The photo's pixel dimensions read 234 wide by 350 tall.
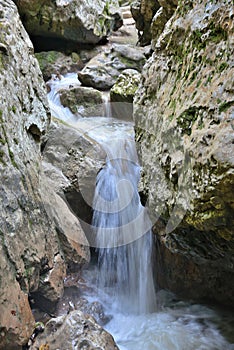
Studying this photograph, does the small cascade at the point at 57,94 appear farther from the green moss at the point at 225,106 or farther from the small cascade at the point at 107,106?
the green moss at the point at 225,106

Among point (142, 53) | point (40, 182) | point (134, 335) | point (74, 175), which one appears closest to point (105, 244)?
point (74, 175)

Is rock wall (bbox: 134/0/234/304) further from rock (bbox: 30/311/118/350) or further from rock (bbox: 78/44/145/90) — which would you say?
rock (bbox: 78/44/145/90)

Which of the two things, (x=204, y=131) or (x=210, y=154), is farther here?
(x=204, y=131)

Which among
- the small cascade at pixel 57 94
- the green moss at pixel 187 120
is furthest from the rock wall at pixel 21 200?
the small cascade at pixel 57 94

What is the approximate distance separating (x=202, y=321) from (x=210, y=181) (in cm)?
261

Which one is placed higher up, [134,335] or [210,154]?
[210,154]

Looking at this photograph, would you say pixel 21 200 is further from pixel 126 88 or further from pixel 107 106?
pixel 107 106

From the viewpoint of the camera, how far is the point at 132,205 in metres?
5.26

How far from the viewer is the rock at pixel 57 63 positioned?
10.0 meters

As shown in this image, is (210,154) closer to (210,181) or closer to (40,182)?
(210,181)

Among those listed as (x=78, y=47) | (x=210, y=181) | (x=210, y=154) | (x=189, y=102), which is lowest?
(x=210, y=181)

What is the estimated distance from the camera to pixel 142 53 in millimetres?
10039

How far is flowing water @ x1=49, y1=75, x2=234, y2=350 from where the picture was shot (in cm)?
374

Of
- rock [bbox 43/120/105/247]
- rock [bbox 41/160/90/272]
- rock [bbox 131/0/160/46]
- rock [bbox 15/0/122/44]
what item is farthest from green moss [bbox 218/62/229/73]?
rock [bbox 15/0/122/44]
